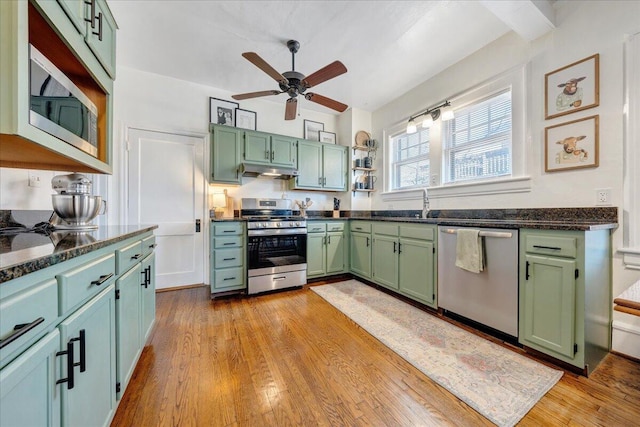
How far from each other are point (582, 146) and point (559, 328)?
1.43 m

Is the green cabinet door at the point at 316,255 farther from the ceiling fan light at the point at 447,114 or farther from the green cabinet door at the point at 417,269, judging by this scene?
the ceiling fan light at the point at 447,114

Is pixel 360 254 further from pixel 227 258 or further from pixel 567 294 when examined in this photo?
pixel 567 294

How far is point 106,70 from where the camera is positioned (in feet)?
5.15

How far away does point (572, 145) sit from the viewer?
205cm

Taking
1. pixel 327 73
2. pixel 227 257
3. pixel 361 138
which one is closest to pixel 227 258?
pixel 227 257

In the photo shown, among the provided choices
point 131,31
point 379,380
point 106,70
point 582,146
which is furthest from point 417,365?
point 131,31

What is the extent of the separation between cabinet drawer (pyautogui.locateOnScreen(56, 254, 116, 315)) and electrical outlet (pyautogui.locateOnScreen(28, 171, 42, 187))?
1107mm

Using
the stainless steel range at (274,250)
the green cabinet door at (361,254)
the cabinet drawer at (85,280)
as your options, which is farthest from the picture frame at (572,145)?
the cabinet drawer at (85,280)

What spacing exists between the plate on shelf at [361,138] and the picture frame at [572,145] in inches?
98.3

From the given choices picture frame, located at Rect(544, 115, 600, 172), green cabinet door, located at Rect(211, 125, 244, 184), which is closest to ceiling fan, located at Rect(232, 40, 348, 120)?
green cabinet door, located at Rect(211, 125, 244, 184)

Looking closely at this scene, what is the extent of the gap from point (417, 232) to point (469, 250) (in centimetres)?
59

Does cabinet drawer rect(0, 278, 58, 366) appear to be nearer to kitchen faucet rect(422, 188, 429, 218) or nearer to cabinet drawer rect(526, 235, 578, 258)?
cabinet drawer rect(526, 235, 578, 258)

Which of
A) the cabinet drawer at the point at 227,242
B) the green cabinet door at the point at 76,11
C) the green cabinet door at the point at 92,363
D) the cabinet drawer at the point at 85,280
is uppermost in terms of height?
the green cabinet door at the point at 76,11

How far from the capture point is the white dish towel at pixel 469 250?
2.07 meters
